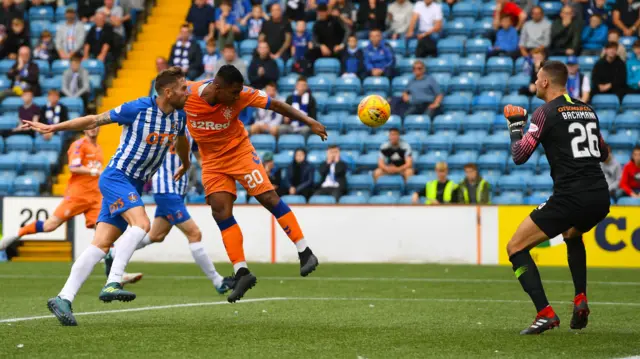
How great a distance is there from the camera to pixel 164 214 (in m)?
12.6

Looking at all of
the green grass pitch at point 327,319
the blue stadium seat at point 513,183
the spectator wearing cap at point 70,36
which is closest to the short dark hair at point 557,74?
the green grass pitch at point 327,319

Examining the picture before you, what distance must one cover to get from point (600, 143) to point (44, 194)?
14.2 m

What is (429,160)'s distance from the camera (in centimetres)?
1994

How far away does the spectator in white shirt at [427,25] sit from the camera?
72.1 feet

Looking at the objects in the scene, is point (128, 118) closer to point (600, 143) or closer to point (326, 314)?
point (326, 314)

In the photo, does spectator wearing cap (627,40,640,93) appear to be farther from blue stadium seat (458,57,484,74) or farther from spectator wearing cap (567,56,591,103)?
blue stadium seat (458,57,484,74)

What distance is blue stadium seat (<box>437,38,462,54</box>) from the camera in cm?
2208

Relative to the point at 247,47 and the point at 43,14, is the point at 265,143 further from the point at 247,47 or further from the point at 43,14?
the point at 43,14

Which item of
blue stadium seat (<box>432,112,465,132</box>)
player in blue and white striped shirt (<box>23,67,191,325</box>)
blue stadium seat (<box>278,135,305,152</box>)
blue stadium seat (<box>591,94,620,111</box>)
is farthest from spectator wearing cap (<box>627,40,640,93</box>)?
player in blue and white striped shirt (<box>23,67,191,325</box>)

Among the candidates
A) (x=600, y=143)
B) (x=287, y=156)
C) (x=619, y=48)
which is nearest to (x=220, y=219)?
(x=600, y=143)

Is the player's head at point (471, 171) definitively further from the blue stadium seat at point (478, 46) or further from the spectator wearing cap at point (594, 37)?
the spectator wearing cap at point (594, 37)

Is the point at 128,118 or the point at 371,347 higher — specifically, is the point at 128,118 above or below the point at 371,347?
above

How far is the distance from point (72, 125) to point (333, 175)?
1082 cm

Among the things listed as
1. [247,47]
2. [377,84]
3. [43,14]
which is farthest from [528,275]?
[43,14]
